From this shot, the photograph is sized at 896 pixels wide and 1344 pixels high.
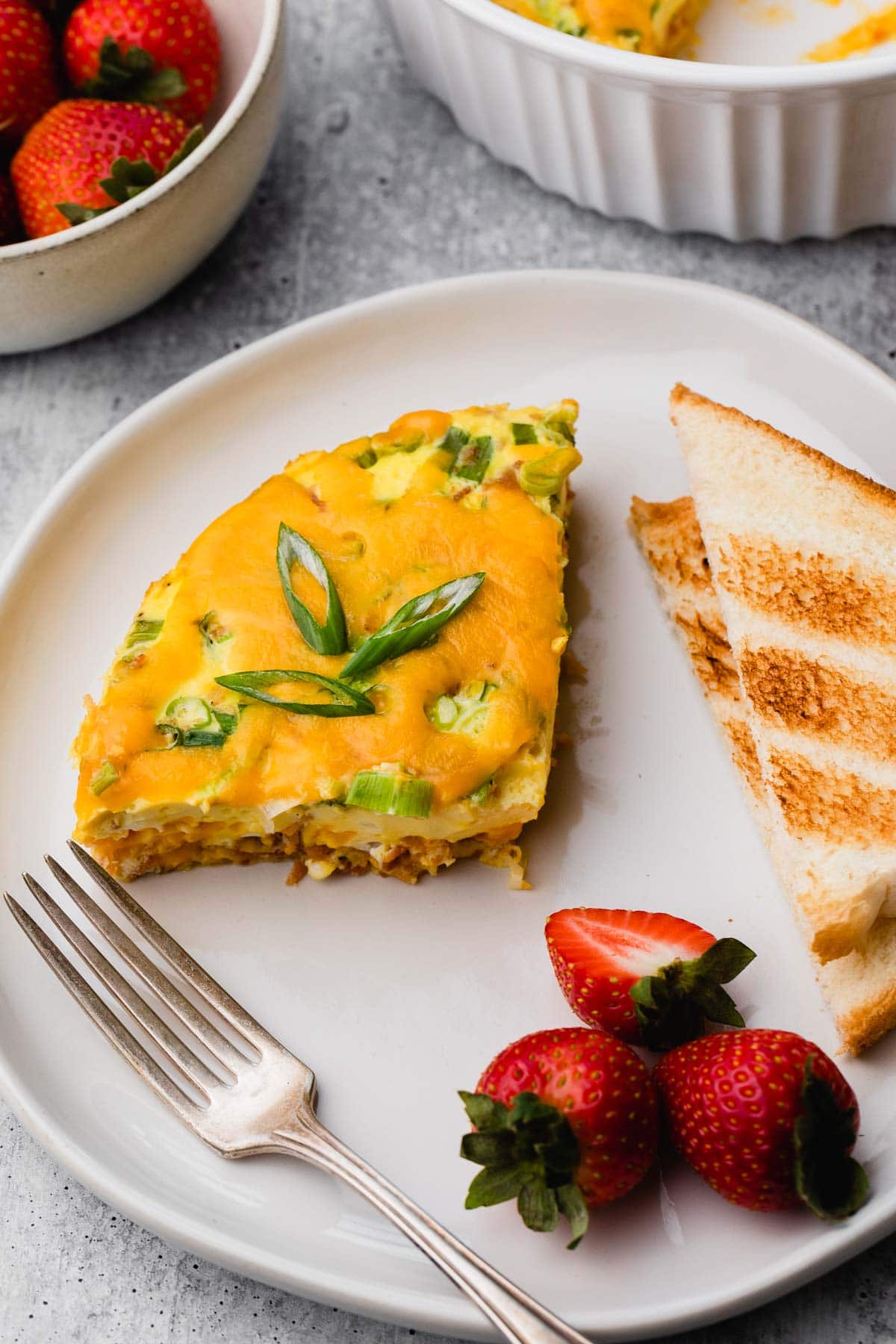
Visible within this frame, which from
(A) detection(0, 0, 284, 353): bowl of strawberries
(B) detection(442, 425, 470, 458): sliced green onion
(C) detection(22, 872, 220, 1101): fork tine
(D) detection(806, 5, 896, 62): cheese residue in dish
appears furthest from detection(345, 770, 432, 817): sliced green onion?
(D) detection(806, 5, 896, 62): cheese residue in dish

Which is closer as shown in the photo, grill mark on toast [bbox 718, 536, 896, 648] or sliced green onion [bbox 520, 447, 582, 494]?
grill mark on toast [bbox 718, 536, 896, 648]

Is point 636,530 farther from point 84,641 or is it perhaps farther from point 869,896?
point 84,641

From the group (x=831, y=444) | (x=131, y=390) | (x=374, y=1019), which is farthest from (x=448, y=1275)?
(x=131, y=390)

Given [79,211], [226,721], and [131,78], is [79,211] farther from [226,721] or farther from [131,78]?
[226,721]

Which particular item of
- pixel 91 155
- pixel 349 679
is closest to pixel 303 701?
pixel 349 679

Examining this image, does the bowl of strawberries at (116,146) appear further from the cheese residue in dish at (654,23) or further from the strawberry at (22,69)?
the cheese residue in dish at (654,23)

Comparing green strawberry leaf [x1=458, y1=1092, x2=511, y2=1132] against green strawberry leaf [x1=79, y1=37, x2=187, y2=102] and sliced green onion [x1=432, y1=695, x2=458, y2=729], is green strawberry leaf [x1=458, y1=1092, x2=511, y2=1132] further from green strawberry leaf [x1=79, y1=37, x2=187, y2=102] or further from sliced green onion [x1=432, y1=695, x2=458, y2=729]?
green strawberry leaf [x1=79, y1=37, x2=187, y2=102]
